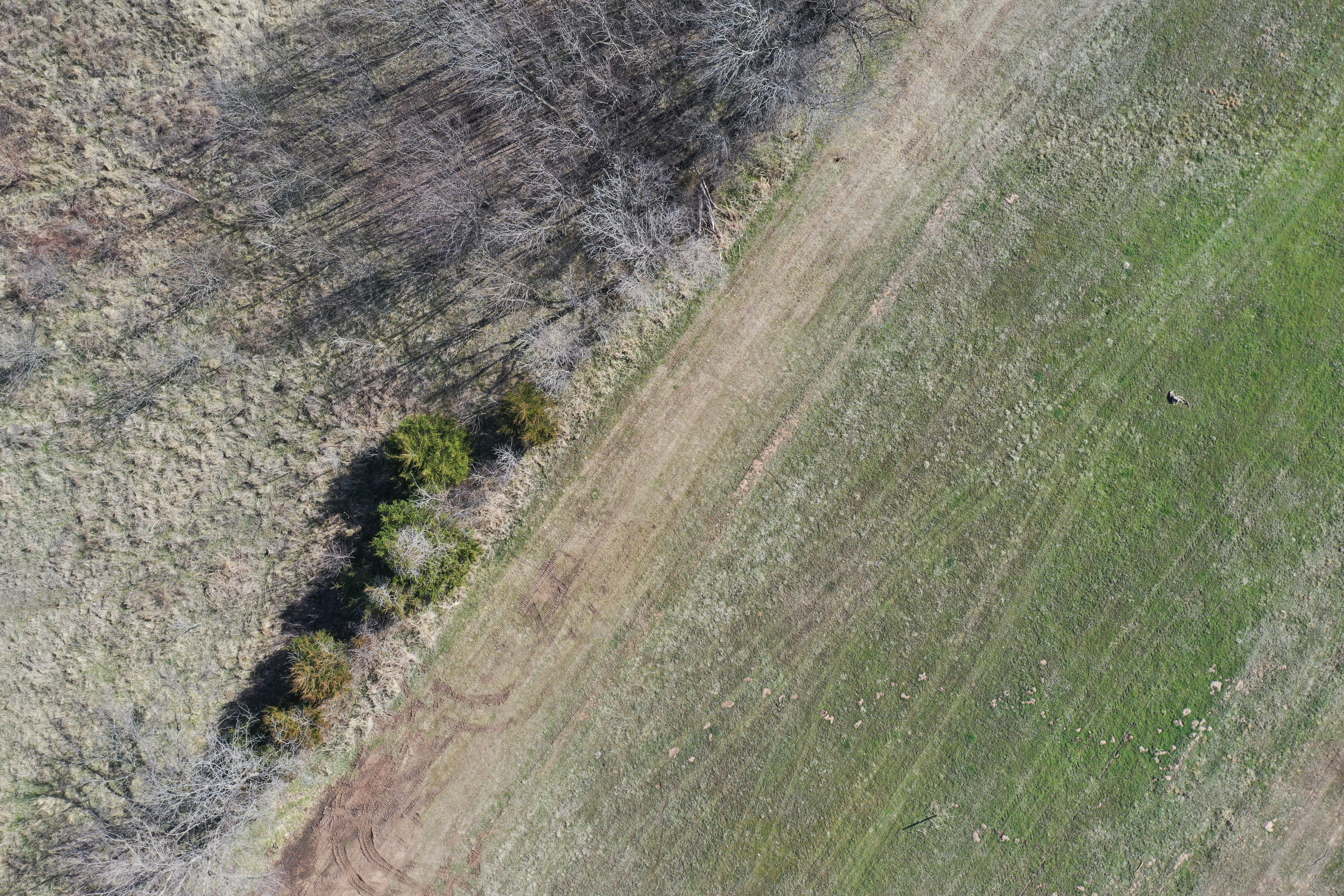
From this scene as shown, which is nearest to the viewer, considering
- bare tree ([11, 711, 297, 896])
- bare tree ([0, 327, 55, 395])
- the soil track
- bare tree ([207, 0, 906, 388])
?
bare tree ([0, 327, 55, 395])

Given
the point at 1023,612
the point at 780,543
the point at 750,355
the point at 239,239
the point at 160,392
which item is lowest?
the point at 1023,612

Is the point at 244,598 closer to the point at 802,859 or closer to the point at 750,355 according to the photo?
the point at 750,355

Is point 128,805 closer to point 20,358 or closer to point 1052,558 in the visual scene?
point 20,358

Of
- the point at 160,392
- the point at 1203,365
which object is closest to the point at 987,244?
the point at 1203,365

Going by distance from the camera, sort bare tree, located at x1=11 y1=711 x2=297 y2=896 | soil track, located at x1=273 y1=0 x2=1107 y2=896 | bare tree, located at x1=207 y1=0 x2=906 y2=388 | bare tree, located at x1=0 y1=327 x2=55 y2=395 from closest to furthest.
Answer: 1. bare tree, located at x1=0 y1=327 x2=55 y2=395
2. bare tree, located at x1=11 y1=711 x2=297 y2=896
3. bare tree, located at x1=207 y1=0 x2=906 y2=388
4. soil track, located at x1=273 y1=0 x2=1107 y2=896

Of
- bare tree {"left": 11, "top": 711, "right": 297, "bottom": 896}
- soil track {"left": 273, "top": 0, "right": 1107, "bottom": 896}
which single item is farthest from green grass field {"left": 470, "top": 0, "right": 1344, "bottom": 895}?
bare tree {"left": 11, "top": 711, "right": 297, "bottom": 896}

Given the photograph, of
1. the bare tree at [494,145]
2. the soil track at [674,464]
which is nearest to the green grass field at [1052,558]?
the soil track at [674,464]

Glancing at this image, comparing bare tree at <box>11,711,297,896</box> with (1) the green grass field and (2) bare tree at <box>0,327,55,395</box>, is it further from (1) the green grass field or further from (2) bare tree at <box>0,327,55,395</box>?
(2) bare tree at <box>0,327,55,395</box>
